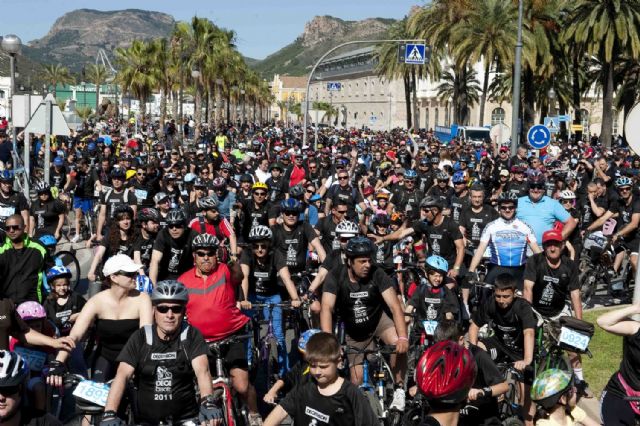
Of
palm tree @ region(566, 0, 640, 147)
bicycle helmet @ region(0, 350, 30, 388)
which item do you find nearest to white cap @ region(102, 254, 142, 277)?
bicycle helmet @ region(0, 350, 30, 388)

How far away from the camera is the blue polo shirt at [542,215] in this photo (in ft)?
37.4

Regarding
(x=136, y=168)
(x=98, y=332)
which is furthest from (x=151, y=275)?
(x=136, y=168)

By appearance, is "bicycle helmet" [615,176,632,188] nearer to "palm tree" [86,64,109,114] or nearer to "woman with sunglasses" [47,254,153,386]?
"woman with sunglasses" [47,254,153,386]

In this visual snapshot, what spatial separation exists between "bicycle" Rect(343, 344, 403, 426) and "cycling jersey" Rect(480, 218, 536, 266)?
9.18 feet

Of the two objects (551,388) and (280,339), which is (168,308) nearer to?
(551,388)

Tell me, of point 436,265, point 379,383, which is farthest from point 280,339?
point 379,383

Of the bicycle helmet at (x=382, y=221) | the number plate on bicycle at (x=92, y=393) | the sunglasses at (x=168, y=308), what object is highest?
the sunglasses at (x=168, y=308)

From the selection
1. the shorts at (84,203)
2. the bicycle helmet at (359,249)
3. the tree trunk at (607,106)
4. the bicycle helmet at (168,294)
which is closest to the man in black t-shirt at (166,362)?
the bicycle helmet at (168,294)

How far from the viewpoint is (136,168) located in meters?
17.4

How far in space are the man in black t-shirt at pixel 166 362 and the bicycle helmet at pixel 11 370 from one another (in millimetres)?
1049

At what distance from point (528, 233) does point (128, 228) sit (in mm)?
4483

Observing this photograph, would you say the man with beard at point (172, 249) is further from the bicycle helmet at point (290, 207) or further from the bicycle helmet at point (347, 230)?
the bicycle helmet at point (347, 230)

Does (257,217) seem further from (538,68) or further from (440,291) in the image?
(538,68)

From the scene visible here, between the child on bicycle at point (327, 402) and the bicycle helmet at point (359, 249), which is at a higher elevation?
the bicycle helmet at point (359, 249)
